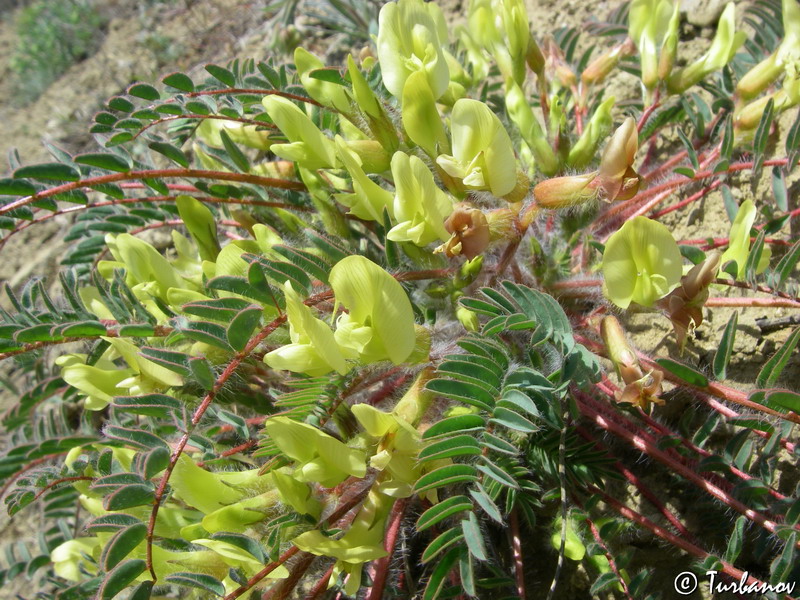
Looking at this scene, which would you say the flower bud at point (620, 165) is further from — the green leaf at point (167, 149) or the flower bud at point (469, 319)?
the green leaf at point (167, 149)

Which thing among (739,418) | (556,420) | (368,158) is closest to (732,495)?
(739,418)

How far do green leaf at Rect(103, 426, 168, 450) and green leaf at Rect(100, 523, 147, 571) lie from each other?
0.56 feet

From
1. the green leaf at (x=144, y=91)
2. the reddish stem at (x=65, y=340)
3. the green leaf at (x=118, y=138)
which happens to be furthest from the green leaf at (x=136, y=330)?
the green leaf at (x=144, y=91)

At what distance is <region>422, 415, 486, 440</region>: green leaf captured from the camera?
3.76 feet

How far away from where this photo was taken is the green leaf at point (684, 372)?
48.5 inches

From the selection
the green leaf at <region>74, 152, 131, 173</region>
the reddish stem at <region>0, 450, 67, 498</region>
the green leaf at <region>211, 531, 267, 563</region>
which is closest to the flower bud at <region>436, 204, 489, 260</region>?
the green leaf at <region>211, 531, 267, 563</region>

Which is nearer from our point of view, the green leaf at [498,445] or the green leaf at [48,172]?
the green leaf at [498,445]

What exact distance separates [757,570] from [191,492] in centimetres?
131

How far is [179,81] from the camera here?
59.2 inches

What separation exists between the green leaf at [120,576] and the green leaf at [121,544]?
1 cm

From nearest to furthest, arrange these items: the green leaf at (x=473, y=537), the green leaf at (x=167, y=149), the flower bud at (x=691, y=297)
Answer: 1. the green leaf at (x=473, y=537)
2. the flower bud at (x=691, y=297)
3. the green leaf at (x=167, y=149)

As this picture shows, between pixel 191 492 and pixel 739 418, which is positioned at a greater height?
pixel 191 492

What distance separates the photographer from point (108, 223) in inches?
75.7

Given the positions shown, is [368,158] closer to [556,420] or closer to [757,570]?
[556,420]
